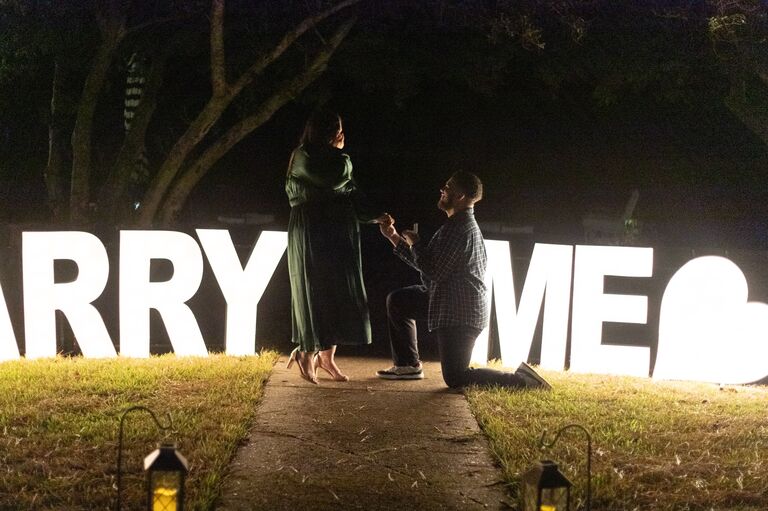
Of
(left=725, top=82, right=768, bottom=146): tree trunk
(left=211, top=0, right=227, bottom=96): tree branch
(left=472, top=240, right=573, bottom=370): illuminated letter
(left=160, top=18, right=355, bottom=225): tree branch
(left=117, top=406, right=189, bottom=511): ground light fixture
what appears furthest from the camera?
(left=725, top=82, right=768, bottom=146): tree trunk

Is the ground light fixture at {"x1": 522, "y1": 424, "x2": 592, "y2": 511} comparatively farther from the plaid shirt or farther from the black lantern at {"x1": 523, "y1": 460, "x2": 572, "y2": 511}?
the plaid shirt

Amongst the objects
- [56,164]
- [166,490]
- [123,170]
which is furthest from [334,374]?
[56,164]

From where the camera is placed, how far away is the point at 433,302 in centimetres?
693

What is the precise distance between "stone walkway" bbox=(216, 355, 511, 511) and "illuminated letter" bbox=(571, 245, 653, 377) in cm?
170

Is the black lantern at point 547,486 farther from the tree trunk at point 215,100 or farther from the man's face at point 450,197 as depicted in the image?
the tree trunk at point 215,100

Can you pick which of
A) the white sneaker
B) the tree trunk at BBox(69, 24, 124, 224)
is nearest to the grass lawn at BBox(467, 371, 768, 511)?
the white sneaker

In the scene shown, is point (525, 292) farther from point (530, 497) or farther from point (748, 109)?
point (748, 109)

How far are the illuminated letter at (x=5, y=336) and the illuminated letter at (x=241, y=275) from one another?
6.13ft

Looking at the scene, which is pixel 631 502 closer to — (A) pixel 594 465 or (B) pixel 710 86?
(A) pixel 594 465

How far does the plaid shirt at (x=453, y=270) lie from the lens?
270 inches

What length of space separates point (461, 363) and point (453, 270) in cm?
76

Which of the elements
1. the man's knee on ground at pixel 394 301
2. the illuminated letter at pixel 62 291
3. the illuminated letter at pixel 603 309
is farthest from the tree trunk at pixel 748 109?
the illuminated letter at pixel 62 291

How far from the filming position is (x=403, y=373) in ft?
24.0

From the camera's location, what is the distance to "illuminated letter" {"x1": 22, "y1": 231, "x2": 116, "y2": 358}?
7.76 m
